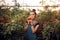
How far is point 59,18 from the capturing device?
2.68 meters

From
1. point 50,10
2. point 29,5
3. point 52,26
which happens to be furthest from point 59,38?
point 29,5

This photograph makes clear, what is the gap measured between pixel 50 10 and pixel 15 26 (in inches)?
17.2

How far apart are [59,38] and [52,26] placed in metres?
0.16

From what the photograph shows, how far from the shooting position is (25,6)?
2719mm

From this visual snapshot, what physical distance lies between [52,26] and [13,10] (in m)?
0.48

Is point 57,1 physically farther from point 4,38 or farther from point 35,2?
point 4,38

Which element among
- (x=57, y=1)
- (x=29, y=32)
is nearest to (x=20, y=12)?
(x=29, y=32)

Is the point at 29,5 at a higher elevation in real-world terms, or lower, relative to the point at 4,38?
higher

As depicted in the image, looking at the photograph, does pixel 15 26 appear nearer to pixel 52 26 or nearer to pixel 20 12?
pixel 20 12

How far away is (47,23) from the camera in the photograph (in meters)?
2.67

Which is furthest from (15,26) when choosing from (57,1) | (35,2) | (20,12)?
(57,1)

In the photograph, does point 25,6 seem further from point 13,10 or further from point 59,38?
point 59,38

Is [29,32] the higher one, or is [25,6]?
[25,6]

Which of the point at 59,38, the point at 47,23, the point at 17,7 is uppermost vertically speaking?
the point at 17,7
